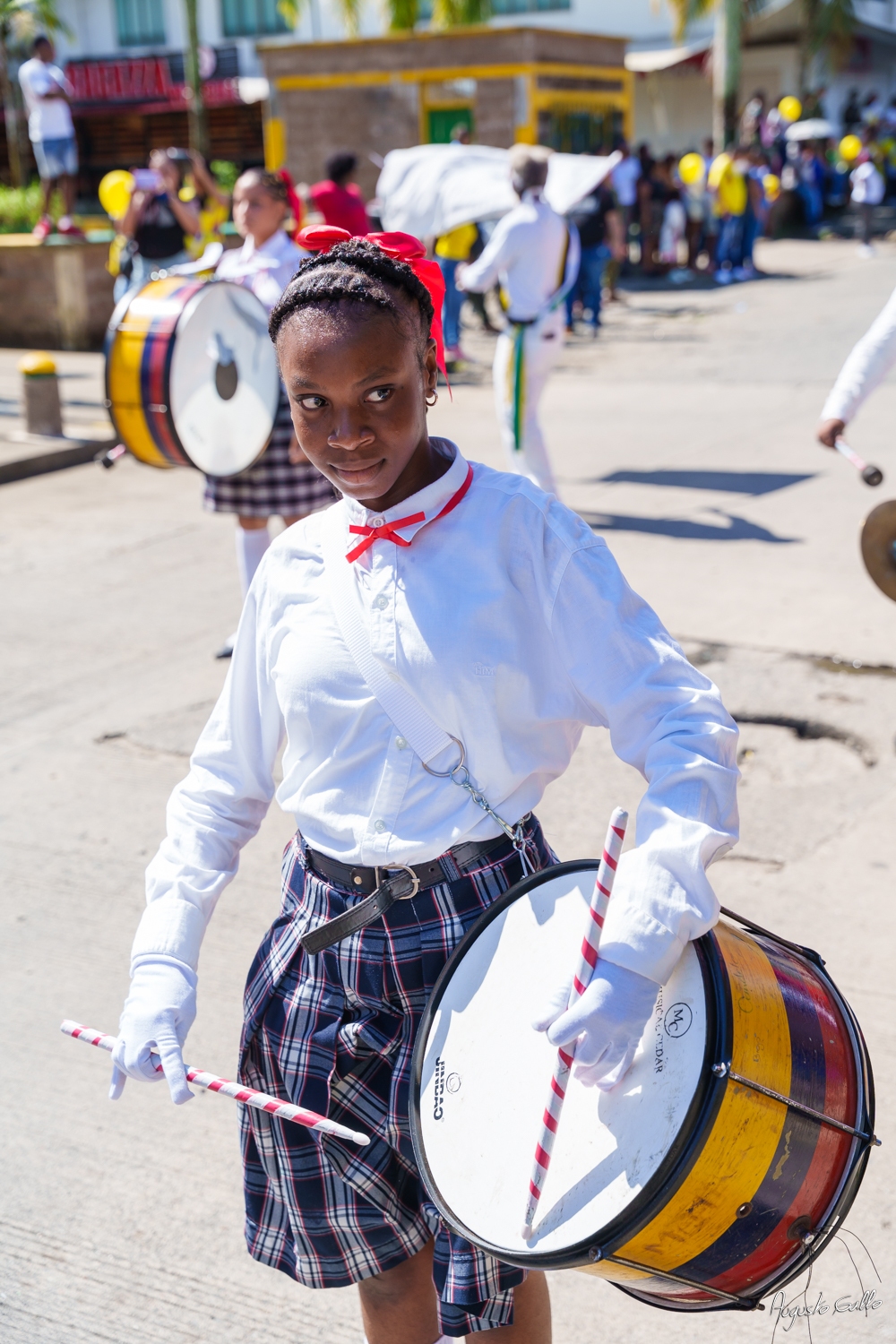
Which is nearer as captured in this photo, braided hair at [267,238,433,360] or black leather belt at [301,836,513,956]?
braided hair at [267,238,433,360]

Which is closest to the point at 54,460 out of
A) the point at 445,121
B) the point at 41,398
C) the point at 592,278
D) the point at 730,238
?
the point at 41,398

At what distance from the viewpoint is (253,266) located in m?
5.96

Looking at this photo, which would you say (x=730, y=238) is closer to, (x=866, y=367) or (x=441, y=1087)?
(x=866, y=367)

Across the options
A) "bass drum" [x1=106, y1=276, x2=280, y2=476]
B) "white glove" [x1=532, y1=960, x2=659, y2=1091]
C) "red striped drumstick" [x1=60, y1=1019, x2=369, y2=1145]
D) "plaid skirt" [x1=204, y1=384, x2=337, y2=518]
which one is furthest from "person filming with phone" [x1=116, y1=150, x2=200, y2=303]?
"white glove" [x1=532, y1=960, x2=659, y2=1091]

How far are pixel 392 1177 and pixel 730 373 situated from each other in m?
11.1

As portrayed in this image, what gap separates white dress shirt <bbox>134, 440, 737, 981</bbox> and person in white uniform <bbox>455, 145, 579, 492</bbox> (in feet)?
19.4

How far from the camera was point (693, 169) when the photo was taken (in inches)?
841

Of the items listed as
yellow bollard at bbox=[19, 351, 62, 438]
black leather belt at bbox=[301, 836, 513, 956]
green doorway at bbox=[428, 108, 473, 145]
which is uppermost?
green doorway at bbox=[428, 108, 473, 145]

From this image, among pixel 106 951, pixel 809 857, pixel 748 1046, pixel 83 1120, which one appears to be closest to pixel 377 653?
pixel 748 1046

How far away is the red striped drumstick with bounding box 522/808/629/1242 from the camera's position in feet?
5.26

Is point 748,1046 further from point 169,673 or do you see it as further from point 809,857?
point 169,673

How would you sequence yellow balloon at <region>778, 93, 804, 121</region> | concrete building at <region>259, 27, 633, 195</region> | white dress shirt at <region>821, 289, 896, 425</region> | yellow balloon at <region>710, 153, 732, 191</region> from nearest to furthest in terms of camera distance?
white dress shirt at <region>821, 289, 896, 425</region> < yellow balloon at <region>710, 153, 732, 191</region> < concrete building at <region>259, 27, 633, 195</region> < yellow balloon at <region>778, 93, 804, 121</region>

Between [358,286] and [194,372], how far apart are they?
173 inches

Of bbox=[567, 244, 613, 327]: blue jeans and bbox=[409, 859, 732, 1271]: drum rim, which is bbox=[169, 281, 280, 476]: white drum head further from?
bbox=[567, 244, 613, 327]: blue jeans
